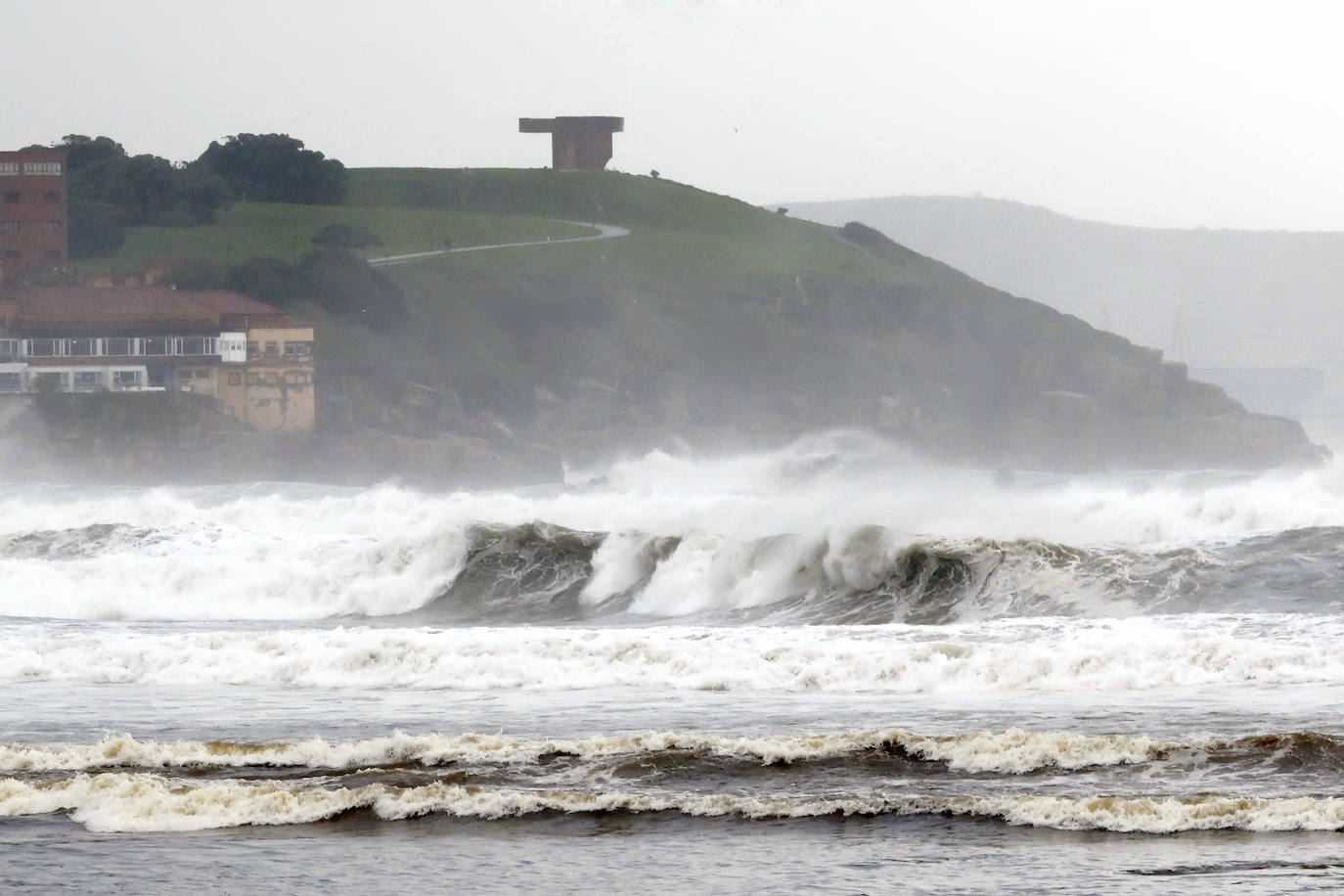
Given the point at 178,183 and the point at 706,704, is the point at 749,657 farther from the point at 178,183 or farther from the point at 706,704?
the point at 178,183

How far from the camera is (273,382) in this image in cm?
8794

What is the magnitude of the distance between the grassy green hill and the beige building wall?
2183 millimetres

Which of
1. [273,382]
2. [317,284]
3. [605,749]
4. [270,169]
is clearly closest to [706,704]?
[605,749]

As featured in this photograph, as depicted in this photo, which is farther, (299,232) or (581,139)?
(581,139)

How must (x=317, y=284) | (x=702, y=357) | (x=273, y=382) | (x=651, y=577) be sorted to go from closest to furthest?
(x=651, y=577) → (x=273, y=382) → (x=317, y=284) → (x=702, y=357)

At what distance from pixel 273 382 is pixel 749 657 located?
7188cm

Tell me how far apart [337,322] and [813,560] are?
7640 centimetres

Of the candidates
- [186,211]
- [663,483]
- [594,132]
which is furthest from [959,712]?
[594,132]

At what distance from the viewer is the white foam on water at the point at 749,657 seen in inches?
688

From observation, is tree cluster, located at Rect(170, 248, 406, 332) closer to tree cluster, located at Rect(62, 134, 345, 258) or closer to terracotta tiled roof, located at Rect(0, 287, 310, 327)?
tree cluster, located at Rect(62, 134, 345, 258)

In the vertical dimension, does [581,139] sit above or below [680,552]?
above

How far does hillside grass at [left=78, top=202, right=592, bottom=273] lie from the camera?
108 meters

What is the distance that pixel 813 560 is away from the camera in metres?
27.6

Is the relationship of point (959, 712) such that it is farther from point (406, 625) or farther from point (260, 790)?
point (406, 625)
